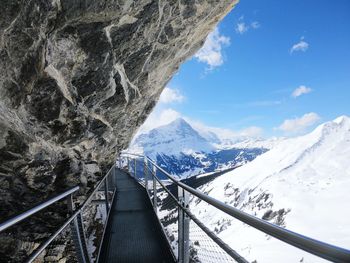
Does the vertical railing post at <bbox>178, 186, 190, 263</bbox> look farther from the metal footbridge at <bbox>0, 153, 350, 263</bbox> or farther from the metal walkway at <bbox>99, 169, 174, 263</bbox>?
the metal walkway at <bbox>99, 169, 174, 263</bbox>

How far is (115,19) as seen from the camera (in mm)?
6449

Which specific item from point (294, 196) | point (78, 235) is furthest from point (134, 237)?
point (294, 196)

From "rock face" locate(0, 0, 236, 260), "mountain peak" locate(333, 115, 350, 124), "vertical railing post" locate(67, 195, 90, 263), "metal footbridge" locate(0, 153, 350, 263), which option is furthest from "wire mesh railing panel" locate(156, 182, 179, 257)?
"mountain peak" locate(333, 115, 350, 124)

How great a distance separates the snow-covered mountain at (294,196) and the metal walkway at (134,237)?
8940 millimetres

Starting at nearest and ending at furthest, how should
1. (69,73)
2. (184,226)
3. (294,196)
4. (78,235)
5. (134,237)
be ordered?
(78,235)
(184,226)
(134,237)
(69,73)
(294,196)

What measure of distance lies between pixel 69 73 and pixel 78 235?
154 inches

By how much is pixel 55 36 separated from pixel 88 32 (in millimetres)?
733

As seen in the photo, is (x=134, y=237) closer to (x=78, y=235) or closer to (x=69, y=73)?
(x=78, y=235)

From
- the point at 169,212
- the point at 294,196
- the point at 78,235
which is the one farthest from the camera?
the point at 294,196

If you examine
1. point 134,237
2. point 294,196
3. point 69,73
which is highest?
point 69,73

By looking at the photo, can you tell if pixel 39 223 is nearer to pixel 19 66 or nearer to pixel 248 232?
pixel 19 66

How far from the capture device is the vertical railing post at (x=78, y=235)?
3.55 m

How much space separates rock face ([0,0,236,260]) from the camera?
543 cm

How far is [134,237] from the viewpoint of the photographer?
629 cm
